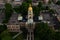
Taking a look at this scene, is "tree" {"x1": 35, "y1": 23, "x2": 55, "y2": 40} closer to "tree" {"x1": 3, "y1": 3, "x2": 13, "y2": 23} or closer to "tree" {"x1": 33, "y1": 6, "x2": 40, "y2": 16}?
"tree" {"x1": 33, "y1": 6, "x2": 40, "y2": 16}

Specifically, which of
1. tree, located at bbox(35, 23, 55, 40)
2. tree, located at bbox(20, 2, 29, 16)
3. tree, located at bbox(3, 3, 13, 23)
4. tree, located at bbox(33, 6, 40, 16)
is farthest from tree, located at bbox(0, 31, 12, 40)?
tree, located at bbox(20, 2, 29, 16)

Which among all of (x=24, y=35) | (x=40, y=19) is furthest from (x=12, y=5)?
(x=24, y=35)

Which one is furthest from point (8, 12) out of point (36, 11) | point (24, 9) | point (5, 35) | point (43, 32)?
point (43, 32)

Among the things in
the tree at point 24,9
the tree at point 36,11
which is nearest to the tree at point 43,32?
the tree at point 36,11

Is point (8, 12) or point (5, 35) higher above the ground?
point (8, 12)

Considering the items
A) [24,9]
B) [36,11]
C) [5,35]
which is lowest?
[5,35]

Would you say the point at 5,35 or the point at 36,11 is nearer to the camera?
the point at 5,35

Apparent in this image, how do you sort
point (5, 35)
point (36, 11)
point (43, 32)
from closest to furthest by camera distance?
point (5, 35) < point (43, 32) < point (36, 11)

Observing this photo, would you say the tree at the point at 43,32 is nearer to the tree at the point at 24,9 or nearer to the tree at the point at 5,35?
the tree at the point at 5,35

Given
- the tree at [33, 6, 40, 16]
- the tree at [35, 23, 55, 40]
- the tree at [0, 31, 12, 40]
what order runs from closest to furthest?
the tree at [0, 31, 12, 40] → the tree at [35, 23, 55, 40] → the tree at [33, 6, 40, 16]

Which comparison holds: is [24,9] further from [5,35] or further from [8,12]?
[5,35]

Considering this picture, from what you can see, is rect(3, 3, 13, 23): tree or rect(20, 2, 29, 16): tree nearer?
rect(3, 3, 13, 23): tree
